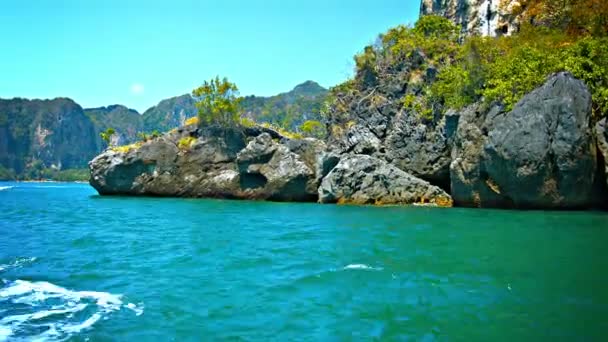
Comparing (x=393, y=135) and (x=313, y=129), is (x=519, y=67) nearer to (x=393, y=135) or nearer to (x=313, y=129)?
(x=393, y=135)

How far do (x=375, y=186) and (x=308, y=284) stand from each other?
27149mm

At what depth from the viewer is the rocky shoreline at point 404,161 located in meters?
28.1

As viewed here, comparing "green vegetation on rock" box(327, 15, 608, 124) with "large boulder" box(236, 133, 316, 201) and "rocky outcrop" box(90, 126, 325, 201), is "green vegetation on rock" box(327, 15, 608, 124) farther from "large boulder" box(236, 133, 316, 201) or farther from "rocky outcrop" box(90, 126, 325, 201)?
"rocky outcrop" box(90, 126, 325, 201)

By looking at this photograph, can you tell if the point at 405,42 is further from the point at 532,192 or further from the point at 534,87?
the point at 532,192

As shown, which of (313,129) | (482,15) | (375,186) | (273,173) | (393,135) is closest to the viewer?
(375,186)

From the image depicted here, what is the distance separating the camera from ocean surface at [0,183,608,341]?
8.05 meters

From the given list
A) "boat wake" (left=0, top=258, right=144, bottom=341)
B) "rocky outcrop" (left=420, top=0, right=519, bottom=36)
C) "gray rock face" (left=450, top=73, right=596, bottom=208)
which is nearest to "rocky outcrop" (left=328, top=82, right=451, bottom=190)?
"gray rock face" (left=450, top=73, right=596, bottom=208)

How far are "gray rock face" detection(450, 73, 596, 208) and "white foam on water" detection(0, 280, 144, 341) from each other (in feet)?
87.0

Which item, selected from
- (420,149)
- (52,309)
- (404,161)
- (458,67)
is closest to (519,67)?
(458,67)

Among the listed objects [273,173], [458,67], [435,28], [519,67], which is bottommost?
[273,173]

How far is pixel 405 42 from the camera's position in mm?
46969

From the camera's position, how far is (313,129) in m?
63.2

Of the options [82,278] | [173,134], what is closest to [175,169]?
[173,134]

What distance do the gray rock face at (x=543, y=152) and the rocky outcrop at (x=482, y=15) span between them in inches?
753
